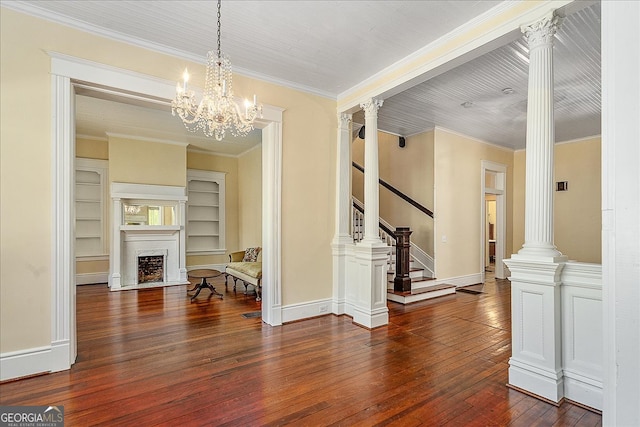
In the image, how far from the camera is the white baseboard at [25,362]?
8.53 ft

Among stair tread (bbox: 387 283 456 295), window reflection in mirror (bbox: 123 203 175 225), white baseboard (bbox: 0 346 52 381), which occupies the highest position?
window reflection in mirror (bbox: 123 203 175 225)

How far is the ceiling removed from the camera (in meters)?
2.70

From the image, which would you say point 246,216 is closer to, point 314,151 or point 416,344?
point 314,151

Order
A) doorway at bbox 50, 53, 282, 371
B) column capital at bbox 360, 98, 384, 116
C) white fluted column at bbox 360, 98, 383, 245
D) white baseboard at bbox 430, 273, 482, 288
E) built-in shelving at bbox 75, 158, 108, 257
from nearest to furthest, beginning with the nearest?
1. doorway at bbox 50, 53, 282, 371
2. column capital at bbox 360, 98, 384, 116
3. white fluted column at bbox 360, 98, 383, 245
4. white baseboard at bbox 430, 273, 482, 288
5. built-in shelving at bbox 75, 158, 108, 257

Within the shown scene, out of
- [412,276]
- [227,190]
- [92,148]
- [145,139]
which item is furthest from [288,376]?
[92,148]

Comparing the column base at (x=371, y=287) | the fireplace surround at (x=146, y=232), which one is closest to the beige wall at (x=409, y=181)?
the column base at (x=371, y=287)

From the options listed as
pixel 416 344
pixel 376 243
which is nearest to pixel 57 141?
pixel 376 243

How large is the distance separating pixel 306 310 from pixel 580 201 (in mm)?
6824

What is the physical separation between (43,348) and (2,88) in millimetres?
2317

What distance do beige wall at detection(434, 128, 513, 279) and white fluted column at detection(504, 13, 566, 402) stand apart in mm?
3737

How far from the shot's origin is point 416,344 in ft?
11.3

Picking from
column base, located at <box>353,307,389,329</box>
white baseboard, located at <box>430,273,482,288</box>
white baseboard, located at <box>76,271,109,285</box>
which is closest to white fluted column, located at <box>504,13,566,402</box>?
column base, located at <box>353,307,389,329</box>

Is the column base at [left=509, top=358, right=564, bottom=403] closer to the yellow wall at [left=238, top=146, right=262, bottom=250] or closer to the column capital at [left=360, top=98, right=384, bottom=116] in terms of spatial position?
the column capital at [left=360, top=98, right=384, bottom=116]

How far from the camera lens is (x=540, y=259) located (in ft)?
7.86
